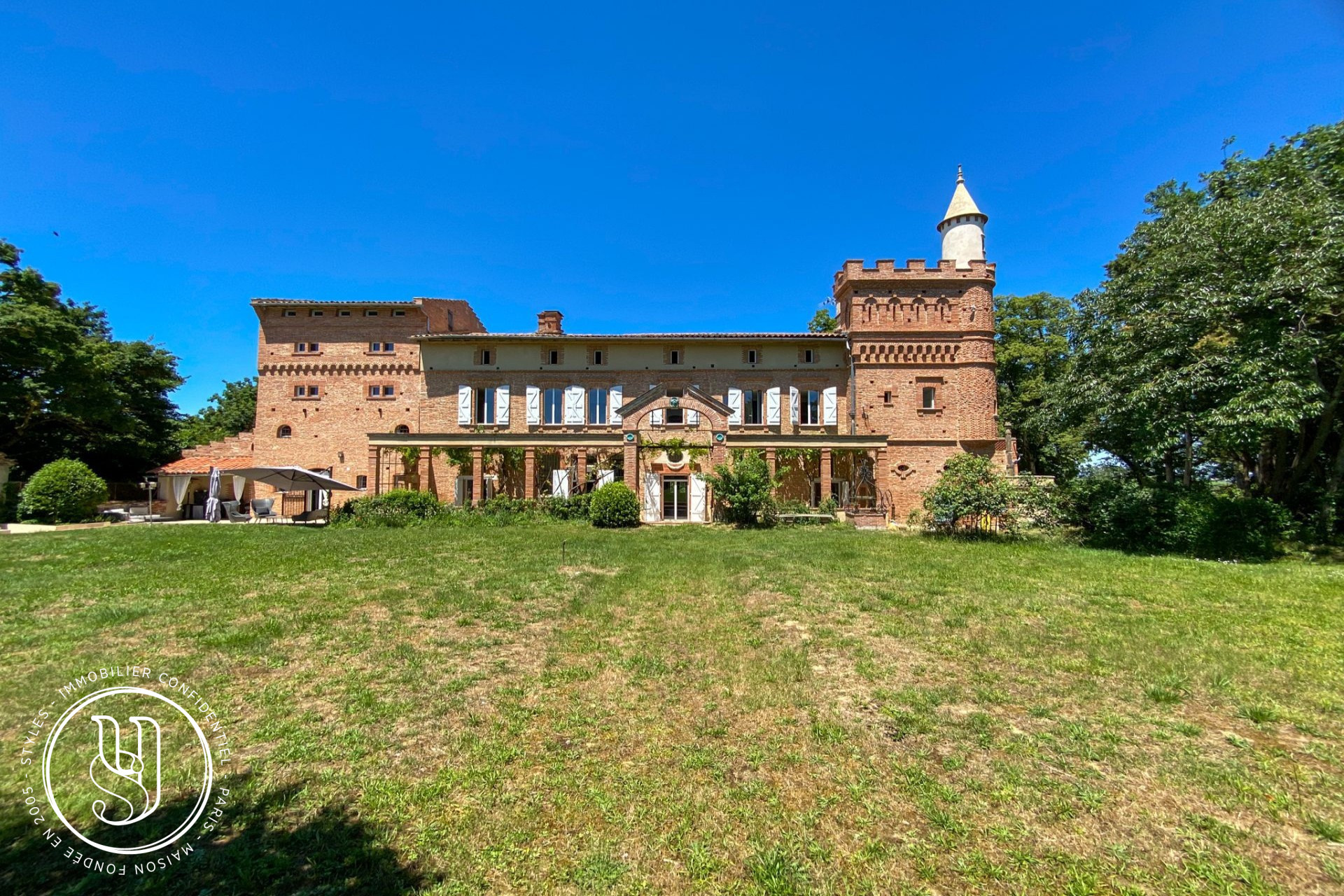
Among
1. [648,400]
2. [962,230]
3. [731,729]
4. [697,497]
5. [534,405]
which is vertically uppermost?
[962,230]

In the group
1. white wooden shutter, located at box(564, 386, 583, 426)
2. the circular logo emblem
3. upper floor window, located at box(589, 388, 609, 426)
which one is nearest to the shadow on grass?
the circular logo emblem

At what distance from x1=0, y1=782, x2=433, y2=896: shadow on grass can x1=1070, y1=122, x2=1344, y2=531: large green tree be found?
1810 cm

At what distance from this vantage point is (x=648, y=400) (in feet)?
72.4

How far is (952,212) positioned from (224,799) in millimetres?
31670

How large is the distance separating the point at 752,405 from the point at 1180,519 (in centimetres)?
1547

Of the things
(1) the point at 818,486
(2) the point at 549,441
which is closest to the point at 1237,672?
(1) the point at 818,486

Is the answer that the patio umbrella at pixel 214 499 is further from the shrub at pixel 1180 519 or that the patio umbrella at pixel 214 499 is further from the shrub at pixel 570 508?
the shrub at pixel 1180 519

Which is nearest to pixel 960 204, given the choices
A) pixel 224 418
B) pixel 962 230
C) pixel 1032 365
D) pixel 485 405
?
pixel 962 230

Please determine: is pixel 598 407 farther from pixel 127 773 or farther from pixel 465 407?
pixel 127 773

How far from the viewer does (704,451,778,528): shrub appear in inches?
749

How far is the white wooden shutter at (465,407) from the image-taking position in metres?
25.0

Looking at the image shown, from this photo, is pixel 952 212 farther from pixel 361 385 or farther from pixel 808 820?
pixel 361 385

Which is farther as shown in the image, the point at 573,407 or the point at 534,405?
the point at 534,405

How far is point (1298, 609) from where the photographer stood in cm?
794
